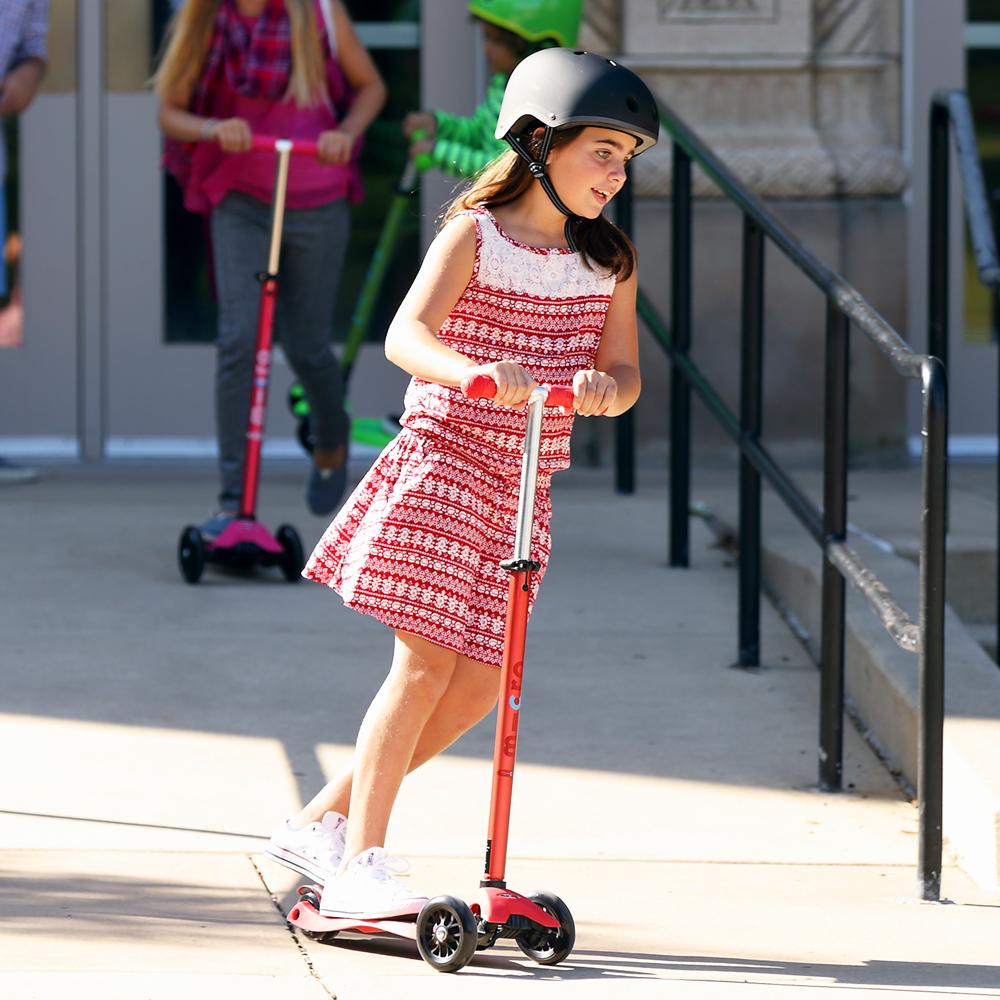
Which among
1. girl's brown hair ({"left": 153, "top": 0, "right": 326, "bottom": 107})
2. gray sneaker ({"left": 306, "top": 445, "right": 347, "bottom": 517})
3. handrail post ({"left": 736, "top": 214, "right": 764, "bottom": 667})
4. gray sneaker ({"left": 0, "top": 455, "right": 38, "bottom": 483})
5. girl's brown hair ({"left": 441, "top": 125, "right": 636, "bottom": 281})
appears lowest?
gray sneaker ({"left": 0, "top": 455, "right": 38, "bottom": 483})

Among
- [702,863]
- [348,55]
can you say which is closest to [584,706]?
[702,863]

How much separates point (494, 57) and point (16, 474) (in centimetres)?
240

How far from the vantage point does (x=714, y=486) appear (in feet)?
25.0

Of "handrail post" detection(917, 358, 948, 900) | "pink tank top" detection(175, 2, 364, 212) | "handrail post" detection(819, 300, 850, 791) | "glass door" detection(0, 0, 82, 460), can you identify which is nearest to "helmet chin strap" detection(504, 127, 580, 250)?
"handrail post" detection(917, 358, 948, 900)

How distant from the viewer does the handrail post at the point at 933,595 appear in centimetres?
359

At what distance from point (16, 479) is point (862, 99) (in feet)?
11.3

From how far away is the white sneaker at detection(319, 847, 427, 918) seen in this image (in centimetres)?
326

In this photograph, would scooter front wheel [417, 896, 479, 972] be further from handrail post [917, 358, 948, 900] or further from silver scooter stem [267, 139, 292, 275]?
silver scooter stem [267, 139, 292, 275]

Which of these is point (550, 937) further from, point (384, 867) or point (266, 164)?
point (266, 164)

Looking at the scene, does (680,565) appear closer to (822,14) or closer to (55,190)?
(822,14)

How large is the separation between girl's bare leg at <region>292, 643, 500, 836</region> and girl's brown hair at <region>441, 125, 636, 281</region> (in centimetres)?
69

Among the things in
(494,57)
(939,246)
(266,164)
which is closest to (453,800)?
(266,164)

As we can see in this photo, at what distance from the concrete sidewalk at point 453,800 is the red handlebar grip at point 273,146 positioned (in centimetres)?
123

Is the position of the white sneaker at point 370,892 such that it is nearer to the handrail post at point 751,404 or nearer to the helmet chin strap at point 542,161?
the helmet chin strap at point 542,161
